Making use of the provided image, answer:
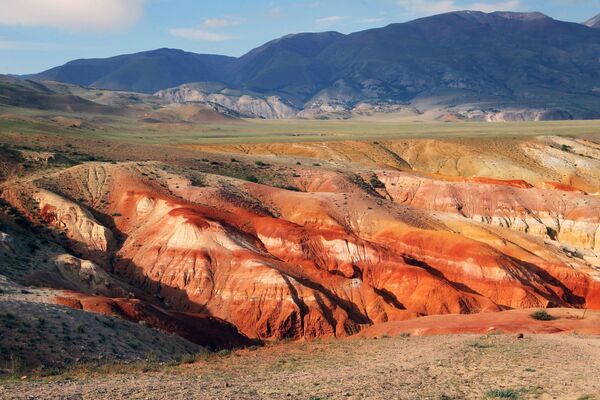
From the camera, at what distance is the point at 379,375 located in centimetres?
2848

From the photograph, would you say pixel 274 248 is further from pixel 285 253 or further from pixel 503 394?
pixel 503 394

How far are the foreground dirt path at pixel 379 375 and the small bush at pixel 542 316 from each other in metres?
9.02

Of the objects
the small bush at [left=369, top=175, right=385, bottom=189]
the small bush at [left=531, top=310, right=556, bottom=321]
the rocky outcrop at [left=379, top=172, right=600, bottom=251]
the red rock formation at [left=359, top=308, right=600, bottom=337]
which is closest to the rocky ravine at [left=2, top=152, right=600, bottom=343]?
the rocky outcrop at [left=379, top=172, right=600, bottom=251]

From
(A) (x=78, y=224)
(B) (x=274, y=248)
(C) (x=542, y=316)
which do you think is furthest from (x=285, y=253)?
(C) (x=542, y=316)

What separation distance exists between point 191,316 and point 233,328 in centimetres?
384

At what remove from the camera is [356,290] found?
5488 centimetres

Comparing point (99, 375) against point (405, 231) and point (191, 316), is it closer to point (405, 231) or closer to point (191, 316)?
point (191, 316)

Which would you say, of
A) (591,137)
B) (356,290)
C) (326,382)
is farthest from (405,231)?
(591,137)

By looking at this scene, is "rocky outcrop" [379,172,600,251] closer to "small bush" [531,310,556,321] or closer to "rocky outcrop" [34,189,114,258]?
"small bush" [531,310,556,321]

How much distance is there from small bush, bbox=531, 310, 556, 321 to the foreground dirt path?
9.02 metres

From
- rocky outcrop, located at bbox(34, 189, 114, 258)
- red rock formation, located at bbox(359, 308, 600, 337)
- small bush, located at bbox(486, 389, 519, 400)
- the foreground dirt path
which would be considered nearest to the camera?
the foreground dirt path

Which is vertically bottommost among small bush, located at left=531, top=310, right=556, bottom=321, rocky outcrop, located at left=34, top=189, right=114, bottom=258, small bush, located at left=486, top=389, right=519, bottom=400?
small bush, located at left=531, top=310, right=556, bottom=321

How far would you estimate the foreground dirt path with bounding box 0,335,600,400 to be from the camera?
24.5m

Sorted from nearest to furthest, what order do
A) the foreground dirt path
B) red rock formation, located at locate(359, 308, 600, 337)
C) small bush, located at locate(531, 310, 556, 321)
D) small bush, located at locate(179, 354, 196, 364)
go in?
1. the foreground dirt path
2. small bush, located at locate(179, 354, 196, 364)
3. red rock formation, located at locate(359, 308, 600, 337)
4. small bush, located at locate(531, 310, 556, 321)
